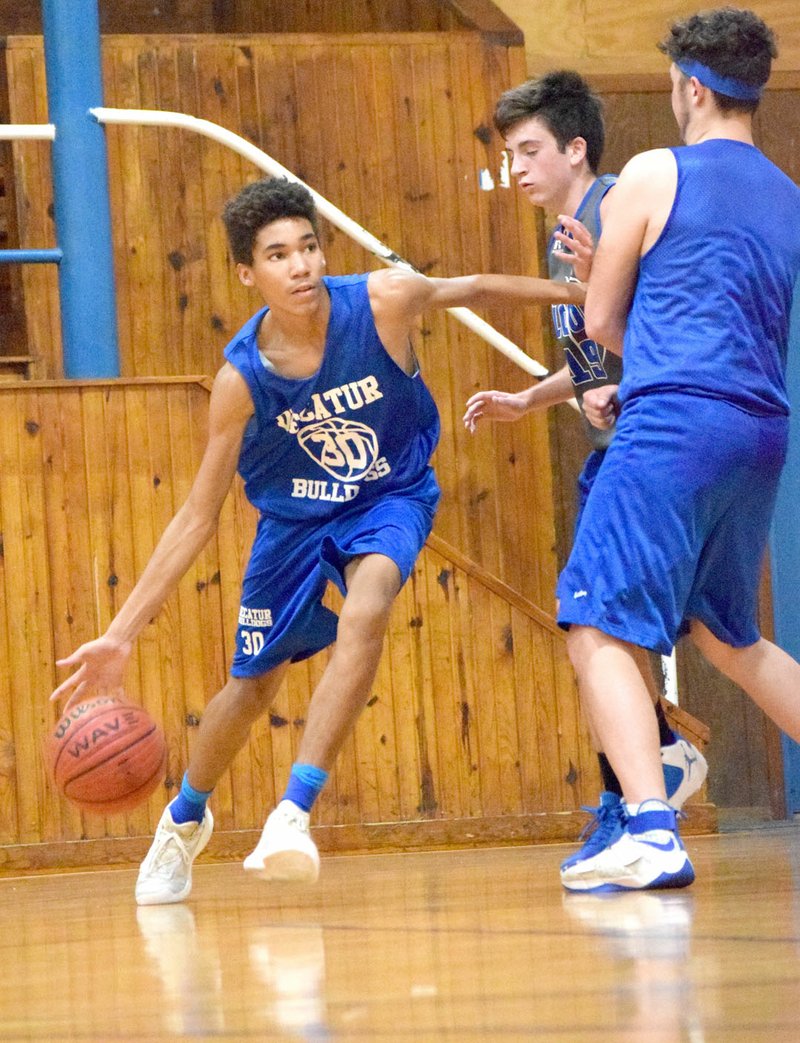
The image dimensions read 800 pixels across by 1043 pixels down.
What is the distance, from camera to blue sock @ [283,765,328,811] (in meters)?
3.28

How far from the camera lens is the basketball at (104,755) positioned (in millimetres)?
3723

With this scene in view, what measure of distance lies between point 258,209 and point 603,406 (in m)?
1.03

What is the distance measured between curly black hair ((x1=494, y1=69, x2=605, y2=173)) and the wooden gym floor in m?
1.79

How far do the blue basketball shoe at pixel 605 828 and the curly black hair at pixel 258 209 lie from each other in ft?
5.05


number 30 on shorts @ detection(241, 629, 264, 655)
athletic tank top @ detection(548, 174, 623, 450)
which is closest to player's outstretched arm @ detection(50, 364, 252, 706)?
number 30 on shorts @ detection(241, 629, 264, 655)

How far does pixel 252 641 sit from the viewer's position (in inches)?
152

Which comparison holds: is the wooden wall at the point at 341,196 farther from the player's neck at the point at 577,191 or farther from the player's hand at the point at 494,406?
the player's neck at the point at 577,191

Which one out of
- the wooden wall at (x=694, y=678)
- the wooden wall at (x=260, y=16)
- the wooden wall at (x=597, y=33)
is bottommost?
the wooden wall at (x=694, y=678)

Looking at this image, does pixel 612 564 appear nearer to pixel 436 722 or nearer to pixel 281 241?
pixel 281 241

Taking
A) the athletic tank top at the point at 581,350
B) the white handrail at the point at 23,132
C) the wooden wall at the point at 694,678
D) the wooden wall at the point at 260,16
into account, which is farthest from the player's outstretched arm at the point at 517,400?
the wooden wall at the point at 260,16

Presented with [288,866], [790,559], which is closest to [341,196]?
[790,559]

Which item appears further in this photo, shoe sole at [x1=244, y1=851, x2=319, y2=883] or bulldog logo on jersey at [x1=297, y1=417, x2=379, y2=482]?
bulldog logo on jersey at [x1=297, y1=417, x2=379, y2=482]

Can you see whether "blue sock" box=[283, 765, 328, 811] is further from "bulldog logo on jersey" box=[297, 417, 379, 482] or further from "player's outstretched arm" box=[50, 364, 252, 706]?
"bulldog logo on jersey" box=[297, 417, 379, 482]

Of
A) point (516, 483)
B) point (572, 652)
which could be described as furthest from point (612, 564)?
point (516, 483)
